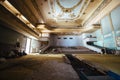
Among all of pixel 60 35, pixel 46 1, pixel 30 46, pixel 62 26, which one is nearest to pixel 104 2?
pixel 46 1

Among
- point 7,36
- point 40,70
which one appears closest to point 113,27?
point 40,70

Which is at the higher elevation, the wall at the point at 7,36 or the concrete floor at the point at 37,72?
the wall at the point at 7,36

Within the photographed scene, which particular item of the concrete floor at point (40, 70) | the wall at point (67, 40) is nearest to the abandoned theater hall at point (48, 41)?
the concrete floor at point (40, 70)

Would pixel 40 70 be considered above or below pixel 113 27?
below

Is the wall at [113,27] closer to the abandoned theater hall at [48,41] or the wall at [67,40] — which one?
the abandoned theater hall at [48,41]

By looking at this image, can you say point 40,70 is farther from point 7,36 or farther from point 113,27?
point 113,27

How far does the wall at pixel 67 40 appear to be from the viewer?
46.8 ft

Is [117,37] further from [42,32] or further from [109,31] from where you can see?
[42,32]

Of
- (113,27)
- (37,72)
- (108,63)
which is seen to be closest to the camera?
(37,72)

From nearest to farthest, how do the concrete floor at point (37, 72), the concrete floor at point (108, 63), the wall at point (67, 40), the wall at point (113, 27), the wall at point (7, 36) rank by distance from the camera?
the concrete floor at point (37, 72)
the concrete floor at point (108, 63)
the wall at point (7, 36)
the wall at point (113, 27)
the wall at point (67, 40)

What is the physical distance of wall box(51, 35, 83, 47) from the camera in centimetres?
1426

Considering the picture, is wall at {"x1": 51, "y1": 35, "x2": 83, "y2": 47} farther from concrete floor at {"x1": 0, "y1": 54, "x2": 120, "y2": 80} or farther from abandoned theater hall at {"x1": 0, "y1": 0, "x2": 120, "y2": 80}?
concrete floor at {"x1": 0, "y1": 54, "x2": 120, "y2": 80}

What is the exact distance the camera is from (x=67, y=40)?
47.4 feet

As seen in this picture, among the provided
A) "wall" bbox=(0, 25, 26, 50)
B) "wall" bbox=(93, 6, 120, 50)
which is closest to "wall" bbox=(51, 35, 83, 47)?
"wall" bbox=(93, 6, 120, 50)
